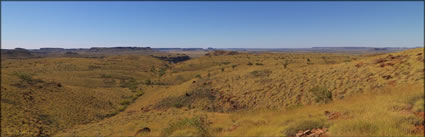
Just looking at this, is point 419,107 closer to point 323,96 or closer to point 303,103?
point 323,96

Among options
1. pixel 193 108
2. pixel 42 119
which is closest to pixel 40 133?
pixel 42 119

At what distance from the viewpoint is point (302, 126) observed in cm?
759

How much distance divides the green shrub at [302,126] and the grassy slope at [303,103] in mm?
35

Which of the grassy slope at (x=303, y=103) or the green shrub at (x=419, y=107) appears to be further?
the green shrub at (x=419, y=107)

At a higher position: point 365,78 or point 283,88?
point 365,78

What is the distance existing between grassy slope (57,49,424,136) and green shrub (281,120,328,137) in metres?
0.04

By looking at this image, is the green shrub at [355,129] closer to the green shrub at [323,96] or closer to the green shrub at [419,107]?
the green shrub at [419,107]

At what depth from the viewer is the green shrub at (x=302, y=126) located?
7420 mm

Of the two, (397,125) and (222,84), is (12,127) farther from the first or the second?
(397,125)

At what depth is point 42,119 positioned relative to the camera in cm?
2136

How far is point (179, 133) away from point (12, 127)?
A: 17689mm

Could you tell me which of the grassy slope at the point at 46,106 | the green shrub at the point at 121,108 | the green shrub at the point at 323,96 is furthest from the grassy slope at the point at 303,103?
the green shrub at the point at 121,108

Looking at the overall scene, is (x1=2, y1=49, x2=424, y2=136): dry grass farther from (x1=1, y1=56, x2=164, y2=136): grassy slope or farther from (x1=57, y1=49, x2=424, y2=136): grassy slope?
(x1=1, y1=56, x2=164, y2=136): grassy slope

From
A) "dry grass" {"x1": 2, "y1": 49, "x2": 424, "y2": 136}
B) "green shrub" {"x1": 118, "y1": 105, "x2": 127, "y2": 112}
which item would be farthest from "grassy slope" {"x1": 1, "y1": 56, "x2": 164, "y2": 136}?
"dry grass" {"x1": 2, "y1": 49, "x2": 424, "y2": 136}
